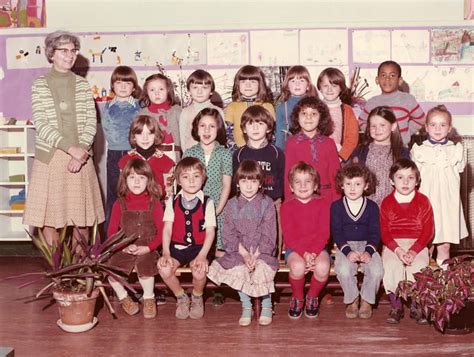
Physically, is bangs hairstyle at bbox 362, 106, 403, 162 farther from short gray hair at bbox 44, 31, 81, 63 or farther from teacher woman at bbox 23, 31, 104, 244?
short gray hair at bbox 44, 31, 81, 63

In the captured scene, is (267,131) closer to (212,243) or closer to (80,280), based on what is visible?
(212,243)

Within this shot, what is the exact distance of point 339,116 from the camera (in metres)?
4.68

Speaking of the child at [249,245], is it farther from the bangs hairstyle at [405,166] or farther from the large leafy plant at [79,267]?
the bangs hairstyle at [405,166]

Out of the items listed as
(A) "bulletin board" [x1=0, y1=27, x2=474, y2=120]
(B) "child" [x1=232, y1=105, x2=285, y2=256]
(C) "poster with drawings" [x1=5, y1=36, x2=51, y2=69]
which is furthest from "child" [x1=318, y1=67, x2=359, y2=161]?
(C) "poster with drawings" [x1=5, y1=36, x2=51, y2=69]

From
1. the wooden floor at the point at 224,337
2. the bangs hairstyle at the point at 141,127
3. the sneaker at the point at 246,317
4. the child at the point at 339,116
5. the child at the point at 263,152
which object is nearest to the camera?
the wooden floor at the point at 224,337

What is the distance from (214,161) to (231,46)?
5.33 feet


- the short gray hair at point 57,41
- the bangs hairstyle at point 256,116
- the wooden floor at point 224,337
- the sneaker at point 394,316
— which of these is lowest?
the wooden floor at point 224,337

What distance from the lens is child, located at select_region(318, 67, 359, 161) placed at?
15.2ft

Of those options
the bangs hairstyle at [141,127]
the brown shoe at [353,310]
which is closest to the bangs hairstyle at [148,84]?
the bangs hairstyle at [141,127]

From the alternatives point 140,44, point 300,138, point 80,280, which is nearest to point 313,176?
point 300,138

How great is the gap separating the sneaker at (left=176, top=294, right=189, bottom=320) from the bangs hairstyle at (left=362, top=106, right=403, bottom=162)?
62.9 inches

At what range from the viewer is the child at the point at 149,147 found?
445 cm

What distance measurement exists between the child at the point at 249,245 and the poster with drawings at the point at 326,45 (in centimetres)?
186

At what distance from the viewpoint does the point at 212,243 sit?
4.19 meters
